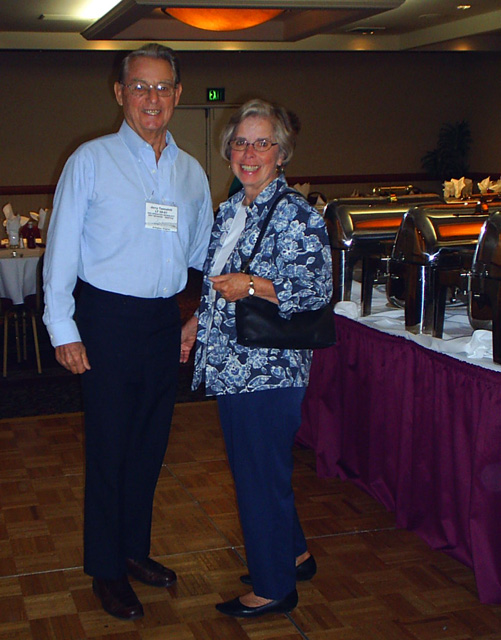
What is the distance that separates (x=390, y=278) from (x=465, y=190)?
5.33 feet

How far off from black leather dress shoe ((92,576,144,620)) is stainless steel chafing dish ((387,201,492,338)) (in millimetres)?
1198

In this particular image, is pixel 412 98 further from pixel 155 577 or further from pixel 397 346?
pixel 155 577

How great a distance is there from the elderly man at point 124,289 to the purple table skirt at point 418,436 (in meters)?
0.83

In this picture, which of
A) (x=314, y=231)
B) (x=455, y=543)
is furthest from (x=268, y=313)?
(x=455, y=543)

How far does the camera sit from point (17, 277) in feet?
17.1

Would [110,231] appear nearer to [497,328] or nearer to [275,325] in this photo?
[275,325]

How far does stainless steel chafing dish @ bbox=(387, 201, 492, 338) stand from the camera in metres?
2.50

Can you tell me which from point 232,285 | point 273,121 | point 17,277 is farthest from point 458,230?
point 17,277

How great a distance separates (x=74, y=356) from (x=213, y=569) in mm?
849

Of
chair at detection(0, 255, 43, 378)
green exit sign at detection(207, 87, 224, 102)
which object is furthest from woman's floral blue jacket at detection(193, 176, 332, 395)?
green exit sign at detection(207, 87, 224, 102)

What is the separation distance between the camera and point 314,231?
1.84 m

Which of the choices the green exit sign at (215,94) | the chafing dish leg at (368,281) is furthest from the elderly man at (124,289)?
the green exit sign at (215,94)

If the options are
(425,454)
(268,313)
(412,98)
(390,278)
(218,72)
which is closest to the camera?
(268,313)

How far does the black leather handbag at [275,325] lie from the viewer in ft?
5.98
